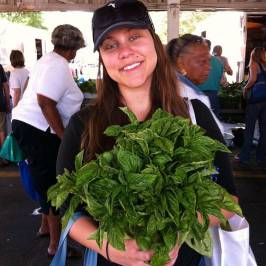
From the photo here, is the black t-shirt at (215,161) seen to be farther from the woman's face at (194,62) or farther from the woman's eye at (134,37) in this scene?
the woman's face at (194,62)

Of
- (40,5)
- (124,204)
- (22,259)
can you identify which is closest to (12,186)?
(22,259)

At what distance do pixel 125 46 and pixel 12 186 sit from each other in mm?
4520

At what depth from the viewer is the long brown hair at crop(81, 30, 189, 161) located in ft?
5.09

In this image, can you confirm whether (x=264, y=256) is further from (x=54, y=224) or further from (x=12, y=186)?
(x=12, y=186)

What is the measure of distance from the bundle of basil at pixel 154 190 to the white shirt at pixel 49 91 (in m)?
1.98

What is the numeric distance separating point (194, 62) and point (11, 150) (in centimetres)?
153

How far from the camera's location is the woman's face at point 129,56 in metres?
1.48

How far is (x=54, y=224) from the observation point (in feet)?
11.5

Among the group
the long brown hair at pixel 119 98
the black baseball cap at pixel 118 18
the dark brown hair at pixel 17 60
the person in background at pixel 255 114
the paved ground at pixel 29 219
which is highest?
the black baseball cap at pixel 118 18

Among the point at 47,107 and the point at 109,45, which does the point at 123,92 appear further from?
the point at 47,107

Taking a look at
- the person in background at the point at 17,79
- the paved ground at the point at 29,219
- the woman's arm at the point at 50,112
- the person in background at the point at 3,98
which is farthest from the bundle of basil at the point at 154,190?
the person in background at the point at 17,79

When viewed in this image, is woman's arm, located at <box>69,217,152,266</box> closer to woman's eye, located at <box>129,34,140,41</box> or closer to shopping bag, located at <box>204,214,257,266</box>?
shopping bag, located at <box>204,214,257,266</box>

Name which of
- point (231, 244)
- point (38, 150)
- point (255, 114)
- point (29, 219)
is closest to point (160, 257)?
point (231, 244)

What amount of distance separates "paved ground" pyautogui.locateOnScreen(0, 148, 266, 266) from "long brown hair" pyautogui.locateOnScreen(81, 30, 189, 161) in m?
2.25
